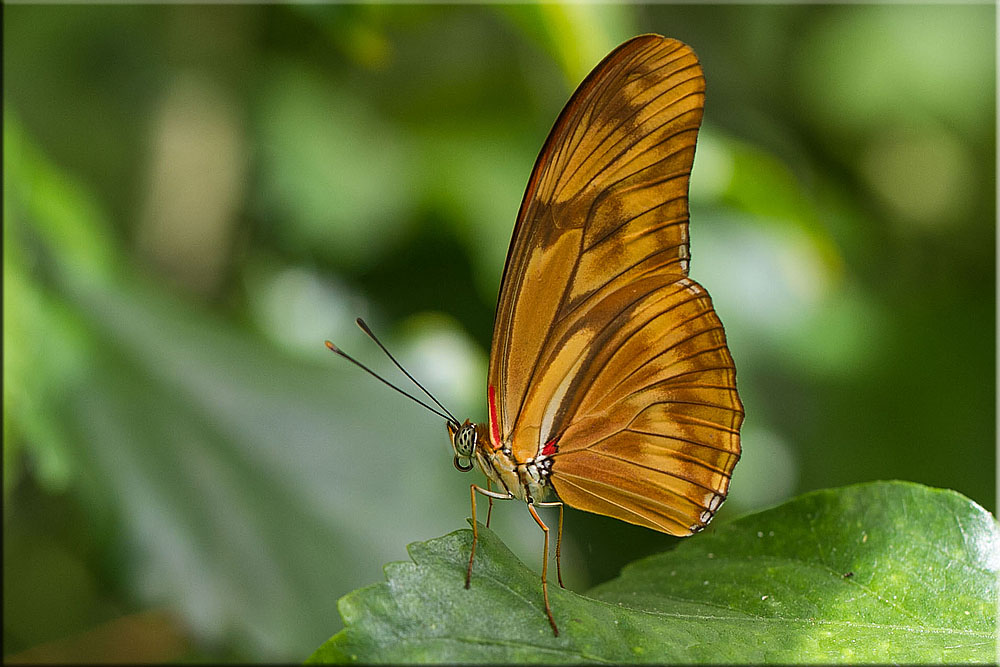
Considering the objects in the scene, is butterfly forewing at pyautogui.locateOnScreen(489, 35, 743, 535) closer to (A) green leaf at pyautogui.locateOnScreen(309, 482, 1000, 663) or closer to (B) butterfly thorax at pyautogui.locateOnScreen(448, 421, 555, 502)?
(B) butterfly thorax at pyautogui.locateOnScreen(448, 421, 555, 502)

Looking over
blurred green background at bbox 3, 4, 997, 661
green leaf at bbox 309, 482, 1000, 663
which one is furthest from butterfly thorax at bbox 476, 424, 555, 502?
blurred green background at bbox 3, 4, 997, 661

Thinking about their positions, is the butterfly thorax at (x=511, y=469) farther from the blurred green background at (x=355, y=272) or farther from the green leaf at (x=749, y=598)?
the blurred green background at (x=355, y=272)

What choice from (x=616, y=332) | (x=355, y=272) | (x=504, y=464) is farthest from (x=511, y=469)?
(x=355, y=272)

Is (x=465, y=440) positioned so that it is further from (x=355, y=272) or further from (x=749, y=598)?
(x=355, y=272)

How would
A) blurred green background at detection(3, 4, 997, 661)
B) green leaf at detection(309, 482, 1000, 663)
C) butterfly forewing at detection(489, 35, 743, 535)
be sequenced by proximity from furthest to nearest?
blurred green background at detection(3, 4, 997, 661)
butterfly forewing at detection(489, 35, 743, 535)
green leaf at detection(309, 482, 1000, 663)

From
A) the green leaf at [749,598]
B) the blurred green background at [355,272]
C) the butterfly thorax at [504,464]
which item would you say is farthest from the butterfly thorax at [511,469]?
the blurred green background at [355,272]

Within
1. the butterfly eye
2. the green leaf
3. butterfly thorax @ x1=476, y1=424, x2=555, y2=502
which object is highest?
the butterfly eye

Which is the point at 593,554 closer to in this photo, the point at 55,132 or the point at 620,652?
the point at 620,652
